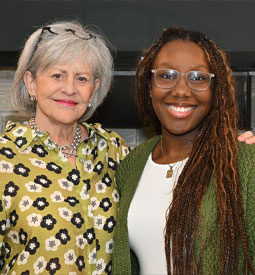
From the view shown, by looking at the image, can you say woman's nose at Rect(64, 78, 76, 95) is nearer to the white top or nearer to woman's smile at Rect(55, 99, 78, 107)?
woman's smile at Rect(55, 99, 78, 107)

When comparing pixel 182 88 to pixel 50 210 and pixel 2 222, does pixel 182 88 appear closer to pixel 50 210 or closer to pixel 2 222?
pixel 50 210

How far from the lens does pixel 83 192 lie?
1609mm

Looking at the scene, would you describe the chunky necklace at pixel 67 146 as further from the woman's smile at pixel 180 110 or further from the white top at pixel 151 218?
the woman's smile at pixel 180 110

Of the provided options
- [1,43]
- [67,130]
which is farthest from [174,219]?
[1,43]

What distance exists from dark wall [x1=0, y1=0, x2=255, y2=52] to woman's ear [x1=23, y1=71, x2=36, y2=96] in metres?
0.81

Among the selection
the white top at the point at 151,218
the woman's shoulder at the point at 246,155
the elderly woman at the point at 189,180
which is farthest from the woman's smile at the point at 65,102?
the woman's shoulder at the point at 246,155

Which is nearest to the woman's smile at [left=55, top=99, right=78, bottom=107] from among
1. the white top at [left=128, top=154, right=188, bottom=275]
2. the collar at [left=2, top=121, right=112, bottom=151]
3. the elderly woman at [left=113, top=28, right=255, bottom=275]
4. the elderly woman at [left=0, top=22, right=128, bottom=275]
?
the elderly woman at [left=0, top=22, right=128, bottom=275]

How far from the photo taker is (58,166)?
1.62 meters

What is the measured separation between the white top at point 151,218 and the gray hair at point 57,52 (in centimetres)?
46

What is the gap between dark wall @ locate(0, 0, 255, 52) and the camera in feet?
8.08

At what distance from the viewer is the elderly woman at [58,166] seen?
1502 millimetres

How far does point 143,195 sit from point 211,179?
0.26m

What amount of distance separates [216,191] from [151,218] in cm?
24

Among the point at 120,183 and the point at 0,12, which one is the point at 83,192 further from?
the point at 0,12
